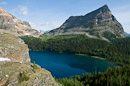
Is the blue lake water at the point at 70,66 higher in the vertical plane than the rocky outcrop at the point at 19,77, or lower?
lower

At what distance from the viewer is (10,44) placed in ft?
203

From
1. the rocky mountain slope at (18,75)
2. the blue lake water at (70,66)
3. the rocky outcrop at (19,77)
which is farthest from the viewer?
the blue lake water at (70,66)

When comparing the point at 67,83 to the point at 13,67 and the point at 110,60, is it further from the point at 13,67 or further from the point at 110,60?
the point at 110,60

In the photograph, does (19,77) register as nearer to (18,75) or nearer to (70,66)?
(18,75)

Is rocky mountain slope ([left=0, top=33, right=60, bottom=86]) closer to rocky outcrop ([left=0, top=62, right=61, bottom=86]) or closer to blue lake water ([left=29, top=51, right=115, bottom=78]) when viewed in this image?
rocky outcrop ([left=0, top=62, right=61, bottom=86])

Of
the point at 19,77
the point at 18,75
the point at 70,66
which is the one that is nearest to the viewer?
the point at 19,77

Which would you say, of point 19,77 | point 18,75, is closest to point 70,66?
point 18,75

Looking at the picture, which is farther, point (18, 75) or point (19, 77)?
point (18, 75)

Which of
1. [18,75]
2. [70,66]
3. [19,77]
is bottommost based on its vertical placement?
[70,66]

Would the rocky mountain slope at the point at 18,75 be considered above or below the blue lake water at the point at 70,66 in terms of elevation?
above

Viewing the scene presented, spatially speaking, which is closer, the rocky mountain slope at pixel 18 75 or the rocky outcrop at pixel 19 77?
the rocky outcrop at pixel 19 77

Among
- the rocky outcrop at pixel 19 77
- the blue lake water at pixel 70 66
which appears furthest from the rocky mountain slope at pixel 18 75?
the blue lake water at pixel 70 66

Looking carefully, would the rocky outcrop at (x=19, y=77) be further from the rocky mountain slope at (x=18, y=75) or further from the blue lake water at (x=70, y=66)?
the blue lake water at (x=70, y=66)

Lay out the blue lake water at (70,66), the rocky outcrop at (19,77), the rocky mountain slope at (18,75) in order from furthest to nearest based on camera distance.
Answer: the blue lake water at (70,66), the rocky mountain slope at (18,75), the rocky outcrop at (19,77)
